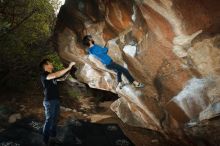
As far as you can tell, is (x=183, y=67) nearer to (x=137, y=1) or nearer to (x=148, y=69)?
(x=148, y=69)

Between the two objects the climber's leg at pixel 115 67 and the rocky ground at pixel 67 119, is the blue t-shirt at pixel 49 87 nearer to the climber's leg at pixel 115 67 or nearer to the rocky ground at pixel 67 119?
the rocky ground at pixel 67 119

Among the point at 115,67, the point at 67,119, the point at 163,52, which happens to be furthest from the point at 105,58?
the point at 67,119

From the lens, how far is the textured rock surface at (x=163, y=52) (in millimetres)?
7328

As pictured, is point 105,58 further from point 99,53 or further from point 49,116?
point 49,116

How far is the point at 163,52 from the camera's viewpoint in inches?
328

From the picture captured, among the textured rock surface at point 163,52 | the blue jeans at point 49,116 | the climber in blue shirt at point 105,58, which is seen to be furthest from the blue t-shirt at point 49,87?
the textured rock surface at point 163,52

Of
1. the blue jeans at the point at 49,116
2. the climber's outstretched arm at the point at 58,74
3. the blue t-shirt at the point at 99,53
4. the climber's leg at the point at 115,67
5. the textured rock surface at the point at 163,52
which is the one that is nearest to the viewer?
the textured rock surface at the point at 163,52

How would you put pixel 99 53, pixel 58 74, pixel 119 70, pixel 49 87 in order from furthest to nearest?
pixel 119 70 < pixel 99 53 < pixel 49 87 < pixel 58 74

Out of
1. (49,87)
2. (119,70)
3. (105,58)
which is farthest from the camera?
(119,70)

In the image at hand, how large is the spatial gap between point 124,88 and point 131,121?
1986mm

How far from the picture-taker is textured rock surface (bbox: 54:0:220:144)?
289 inches

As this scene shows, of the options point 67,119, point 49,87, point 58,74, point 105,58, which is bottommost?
point 67,119

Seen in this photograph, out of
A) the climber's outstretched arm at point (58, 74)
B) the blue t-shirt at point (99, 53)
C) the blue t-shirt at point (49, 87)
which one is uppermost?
the blue t-shirt at point (99, 53)

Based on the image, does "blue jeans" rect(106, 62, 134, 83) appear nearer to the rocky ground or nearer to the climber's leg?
the climber's leg
